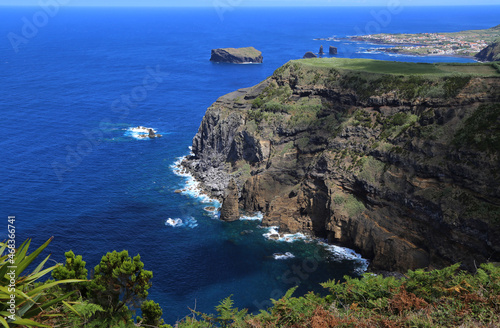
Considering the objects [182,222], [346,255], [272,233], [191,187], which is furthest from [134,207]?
[346,255]

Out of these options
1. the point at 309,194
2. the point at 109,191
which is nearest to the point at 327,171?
the point at 309,194

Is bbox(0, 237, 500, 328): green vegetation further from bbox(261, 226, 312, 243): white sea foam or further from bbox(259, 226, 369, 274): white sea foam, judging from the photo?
bbox(261, 226, 312, 243): white sea foam

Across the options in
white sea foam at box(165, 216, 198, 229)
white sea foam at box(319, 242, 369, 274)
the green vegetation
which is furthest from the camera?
white sea foam at box(165, 216, 198, 229)

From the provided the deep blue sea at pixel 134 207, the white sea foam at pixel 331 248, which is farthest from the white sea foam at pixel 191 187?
the white sea foam at pixel 331 248

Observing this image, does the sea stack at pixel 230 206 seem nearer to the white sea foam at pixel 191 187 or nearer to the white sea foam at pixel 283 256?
the white sea foam at pixel 191 187

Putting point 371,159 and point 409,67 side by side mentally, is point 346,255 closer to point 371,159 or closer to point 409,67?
point 371,159

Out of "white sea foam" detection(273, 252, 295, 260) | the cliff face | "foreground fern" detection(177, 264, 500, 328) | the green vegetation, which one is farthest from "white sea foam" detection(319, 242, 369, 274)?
"foreground fern" detection(177, 264, 500, 328)
